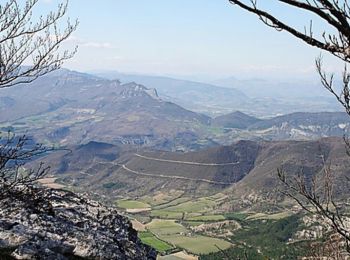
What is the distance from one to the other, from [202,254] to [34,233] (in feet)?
208

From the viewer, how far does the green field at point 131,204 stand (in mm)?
122750

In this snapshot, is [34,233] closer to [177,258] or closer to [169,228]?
[177,258]

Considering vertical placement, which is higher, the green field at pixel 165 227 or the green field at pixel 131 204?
the green field at pixel 165 227

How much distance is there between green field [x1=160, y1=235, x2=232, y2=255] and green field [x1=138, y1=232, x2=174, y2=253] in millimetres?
2138

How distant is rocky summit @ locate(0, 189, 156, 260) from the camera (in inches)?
444

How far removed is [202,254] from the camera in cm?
7231

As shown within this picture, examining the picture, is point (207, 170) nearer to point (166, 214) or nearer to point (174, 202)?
point (174, 202)

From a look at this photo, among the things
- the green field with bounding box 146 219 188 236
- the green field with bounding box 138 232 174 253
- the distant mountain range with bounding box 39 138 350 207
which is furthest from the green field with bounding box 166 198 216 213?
the green field with bounding box 138 232 174 253

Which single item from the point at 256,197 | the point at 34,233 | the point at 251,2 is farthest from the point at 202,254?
the point at 251,2

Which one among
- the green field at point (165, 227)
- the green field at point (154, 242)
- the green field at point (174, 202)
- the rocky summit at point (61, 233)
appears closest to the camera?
the rocky summit at point (61, 233)

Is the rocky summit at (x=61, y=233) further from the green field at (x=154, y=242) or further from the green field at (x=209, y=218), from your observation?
the green field at (x=209, y=218)

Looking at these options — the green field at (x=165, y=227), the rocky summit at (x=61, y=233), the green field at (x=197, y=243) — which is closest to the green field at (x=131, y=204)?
the green field at (x=165, y=227)

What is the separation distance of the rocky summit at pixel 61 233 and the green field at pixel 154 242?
6251cm

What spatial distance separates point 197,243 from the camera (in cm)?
8250
